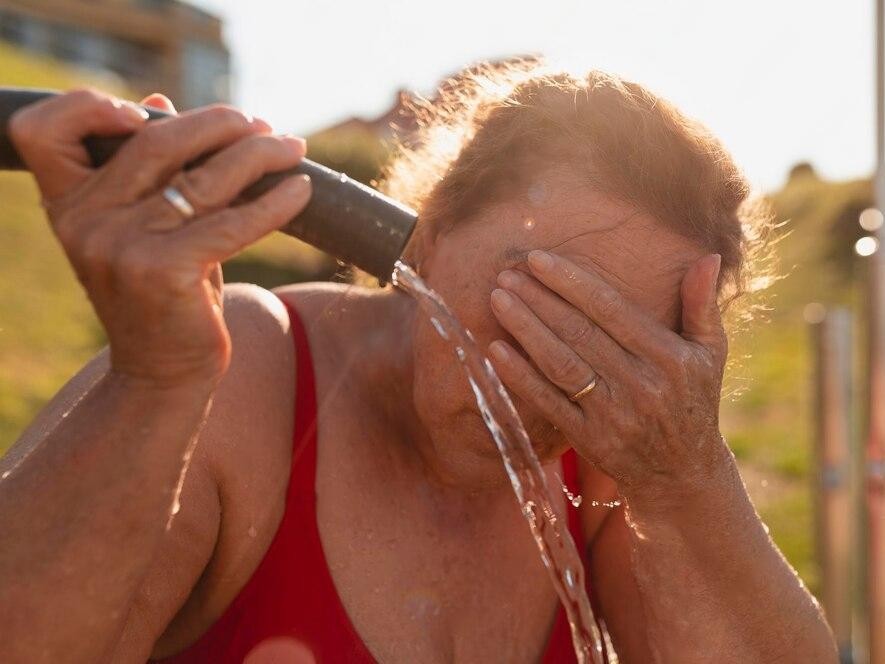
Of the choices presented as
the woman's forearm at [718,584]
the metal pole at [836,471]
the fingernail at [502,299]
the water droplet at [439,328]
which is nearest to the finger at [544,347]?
the fingernail at [502,299]

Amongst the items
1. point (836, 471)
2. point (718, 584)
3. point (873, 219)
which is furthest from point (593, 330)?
point (836, 471)

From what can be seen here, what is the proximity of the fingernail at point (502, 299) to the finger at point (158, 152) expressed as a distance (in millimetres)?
789

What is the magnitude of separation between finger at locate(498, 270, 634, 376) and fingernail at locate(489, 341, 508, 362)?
87 mm

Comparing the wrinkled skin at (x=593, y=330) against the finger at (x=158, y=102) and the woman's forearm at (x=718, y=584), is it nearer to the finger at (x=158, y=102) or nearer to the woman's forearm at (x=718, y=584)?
the woman's forearm at (x=718, y=584)

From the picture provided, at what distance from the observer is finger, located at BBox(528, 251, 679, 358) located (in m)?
2.05

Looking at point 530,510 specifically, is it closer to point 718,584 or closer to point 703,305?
point 718,584

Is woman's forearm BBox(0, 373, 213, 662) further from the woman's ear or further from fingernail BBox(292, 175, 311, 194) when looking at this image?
the woman's ear

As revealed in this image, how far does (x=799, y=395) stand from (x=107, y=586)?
876 centimetres

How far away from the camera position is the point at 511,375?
210 cm

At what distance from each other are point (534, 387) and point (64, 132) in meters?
1.01

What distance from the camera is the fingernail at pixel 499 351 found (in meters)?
2.09

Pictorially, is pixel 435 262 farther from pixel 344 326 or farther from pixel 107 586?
pixel 107 586

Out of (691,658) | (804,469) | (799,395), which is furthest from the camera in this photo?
(799,395)

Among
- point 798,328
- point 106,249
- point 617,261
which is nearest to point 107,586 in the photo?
point 106,249
